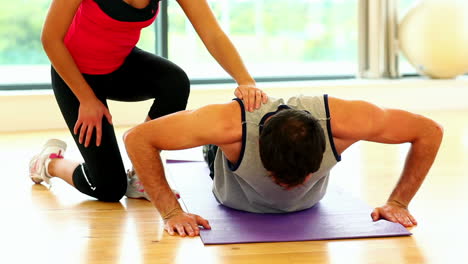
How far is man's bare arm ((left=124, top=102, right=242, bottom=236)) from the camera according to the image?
2.22 metres

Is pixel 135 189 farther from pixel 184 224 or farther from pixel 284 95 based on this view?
pixel 284 95

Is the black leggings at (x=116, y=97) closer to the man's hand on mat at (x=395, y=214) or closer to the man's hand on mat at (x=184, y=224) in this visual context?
the man's hand on mat at (x=184, y=224)

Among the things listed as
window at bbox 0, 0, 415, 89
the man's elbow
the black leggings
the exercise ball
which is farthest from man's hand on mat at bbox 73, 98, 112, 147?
the exercise ball

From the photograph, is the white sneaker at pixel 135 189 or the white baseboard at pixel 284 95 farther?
the white baseboard at pixel 284 95

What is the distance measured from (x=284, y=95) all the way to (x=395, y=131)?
105 inches

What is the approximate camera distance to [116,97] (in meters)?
2.79

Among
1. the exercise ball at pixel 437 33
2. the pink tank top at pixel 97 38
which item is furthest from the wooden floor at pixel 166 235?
the exercise ball at pixel 437 33

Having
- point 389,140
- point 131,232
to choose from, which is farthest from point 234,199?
point 389,140

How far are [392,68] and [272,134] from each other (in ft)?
11.1

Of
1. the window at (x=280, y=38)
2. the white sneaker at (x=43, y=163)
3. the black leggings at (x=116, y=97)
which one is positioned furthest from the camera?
the window at (x=280, y=38)

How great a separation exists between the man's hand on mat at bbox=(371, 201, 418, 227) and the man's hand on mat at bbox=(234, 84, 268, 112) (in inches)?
21.0

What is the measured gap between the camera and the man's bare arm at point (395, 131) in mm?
2281

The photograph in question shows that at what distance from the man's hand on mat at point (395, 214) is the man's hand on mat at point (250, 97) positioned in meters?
0.53

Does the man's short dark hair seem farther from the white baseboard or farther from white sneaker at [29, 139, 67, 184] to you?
the white baseboard
